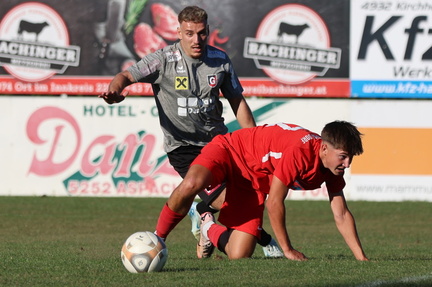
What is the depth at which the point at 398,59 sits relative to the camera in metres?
19.7

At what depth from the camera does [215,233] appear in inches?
351

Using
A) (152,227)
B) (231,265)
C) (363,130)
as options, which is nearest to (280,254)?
(231,265)

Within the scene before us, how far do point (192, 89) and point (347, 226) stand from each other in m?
2.33

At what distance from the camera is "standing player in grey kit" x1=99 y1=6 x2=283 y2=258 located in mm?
9188

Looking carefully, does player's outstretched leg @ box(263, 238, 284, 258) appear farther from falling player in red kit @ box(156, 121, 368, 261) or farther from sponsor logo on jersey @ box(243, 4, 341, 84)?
sponsor logo on jersey @ box(243, 4, 341, 84)

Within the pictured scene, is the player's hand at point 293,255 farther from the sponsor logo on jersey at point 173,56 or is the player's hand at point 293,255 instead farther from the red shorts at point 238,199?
the sponsor logo on jersey at point 173,56

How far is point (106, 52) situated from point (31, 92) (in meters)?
1.90

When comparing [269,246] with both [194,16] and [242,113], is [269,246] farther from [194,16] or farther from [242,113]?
[194,16]

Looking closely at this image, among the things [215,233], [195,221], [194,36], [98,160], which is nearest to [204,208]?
[195,221]

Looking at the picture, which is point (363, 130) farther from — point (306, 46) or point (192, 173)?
point (192, 173)

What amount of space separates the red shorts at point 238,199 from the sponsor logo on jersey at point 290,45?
36.8 ft

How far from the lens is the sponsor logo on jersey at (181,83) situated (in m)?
9.41

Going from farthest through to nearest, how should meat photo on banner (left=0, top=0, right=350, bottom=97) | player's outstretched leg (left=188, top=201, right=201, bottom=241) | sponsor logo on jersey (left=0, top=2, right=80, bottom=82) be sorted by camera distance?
sponsor logo on jersey (left=0, top=2, right=80, bottom=82), meat photo on banner (left=0, top=0, right=350, bottom=97), player's outstretched leg (left=188, top=201, right=201, bottom=241)

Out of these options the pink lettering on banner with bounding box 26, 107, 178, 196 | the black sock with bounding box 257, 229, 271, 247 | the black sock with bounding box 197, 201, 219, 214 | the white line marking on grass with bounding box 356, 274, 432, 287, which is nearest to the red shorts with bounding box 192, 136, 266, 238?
the black sock with bounding box 257, 229, 271, 247
